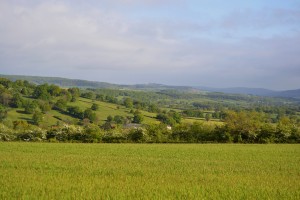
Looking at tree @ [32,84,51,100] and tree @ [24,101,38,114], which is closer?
tree @ [24,101,38,114]

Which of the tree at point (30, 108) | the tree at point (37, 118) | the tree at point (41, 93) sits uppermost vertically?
the tree at point (41, 93)

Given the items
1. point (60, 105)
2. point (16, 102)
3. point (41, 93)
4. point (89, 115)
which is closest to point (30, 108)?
point (16, 102)

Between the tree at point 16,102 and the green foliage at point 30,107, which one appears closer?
the green foliage at point 30,107

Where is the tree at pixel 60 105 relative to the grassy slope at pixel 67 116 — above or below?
above

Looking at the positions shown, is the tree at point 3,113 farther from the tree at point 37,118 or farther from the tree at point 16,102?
the tree at point 37,118

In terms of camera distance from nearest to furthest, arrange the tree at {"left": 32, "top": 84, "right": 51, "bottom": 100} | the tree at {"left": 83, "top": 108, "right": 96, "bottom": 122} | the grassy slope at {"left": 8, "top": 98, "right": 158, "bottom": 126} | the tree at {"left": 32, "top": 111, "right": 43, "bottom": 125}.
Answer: the tree at {"left": 32, "top": 111, "right": 43, "bottom": 125}
the grassy slope at {"left": 8, "top": 98, "right": 158, "bottom": 126}
the tree at {"left": 83, "top": 108, "right": 96, "bottom": 122}
the tree at {"left": 32, "top": 84, "right": 51, "bottom": 100}

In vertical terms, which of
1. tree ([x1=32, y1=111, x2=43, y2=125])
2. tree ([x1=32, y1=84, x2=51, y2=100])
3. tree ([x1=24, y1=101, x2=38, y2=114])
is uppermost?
tree ([x1=32, y1=84, x2=51, y2=100])

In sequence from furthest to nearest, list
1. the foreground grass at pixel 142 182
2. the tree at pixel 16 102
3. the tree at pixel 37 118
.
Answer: the tree at pixel 16 102 → the tree at pixel 37 118 → the foreground grass at pixel 142 182

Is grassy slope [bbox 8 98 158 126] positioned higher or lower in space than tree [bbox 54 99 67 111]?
lower

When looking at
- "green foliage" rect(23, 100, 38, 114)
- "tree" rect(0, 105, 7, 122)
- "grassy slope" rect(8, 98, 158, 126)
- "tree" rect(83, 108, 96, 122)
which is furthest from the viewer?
"tree" rect(83, 108, 96, 122)

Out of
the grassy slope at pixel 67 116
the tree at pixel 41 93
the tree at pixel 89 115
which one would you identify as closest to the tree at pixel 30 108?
the grassy slope at pixel 67 116

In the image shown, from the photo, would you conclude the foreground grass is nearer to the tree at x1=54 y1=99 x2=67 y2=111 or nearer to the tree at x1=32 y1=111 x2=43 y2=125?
the tree at x1=32 y1=111 x2=43 y2=125

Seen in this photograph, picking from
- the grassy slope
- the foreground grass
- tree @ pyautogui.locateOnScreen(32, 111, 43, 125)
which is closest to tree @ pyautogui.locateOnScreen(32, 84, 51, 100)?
the grassy slope

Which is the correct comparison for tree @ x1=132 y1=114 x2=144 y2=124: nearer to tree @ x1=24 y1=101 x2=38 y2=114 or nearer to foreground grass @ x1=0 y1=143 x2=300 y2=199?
tree @ x1=24 y1=101 x2=38 y2=114
